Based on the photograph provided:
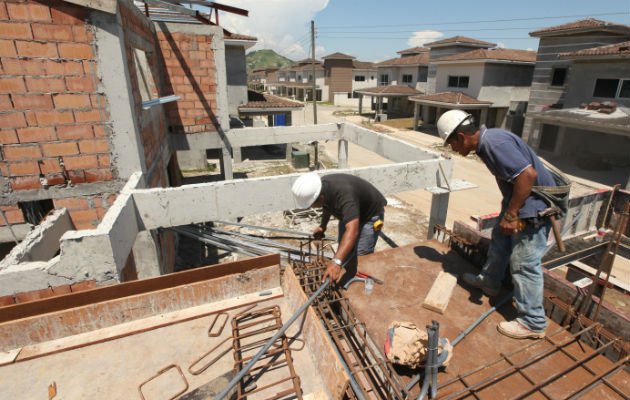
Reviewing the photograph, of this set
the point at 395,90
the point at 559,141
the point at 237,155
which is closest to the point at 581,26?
the point at 559,141

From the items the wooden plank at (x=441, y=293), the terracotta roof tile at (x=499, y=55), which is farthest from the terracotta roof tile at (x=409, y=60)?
the wooden plank at (x=441, y=293)

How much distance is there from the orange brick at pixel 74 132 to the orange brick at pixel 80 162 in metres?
0.25

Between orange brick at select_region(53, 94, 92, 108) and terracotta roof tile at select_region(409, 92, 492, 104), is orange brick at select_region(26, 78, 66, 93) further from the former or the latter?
terracotta roof tile at select_region(409, 92, 492, 104)

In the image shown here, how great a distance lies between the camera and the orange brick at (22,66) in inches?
141

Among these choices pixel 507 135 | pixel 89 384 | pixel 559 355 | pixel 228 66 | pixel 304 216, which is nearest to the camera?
pixel 89 384

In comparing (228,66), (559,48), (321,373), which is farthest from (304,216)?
(559,48)

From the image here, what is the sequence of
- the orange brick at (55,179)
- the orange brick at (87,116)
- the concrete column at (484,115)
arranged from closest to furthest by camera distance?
1. the orange brick at (87,116)
2. the orange brick at (55,179)
3. the concrete column at (484,115)

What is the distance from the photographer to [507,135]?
9.59 feet

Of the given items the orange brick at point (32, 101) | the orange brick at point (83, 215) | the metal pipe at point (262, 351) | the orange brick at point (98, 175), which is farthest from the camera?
the orange brick at point (83, 215)

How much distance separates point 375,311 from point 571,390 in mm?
1468

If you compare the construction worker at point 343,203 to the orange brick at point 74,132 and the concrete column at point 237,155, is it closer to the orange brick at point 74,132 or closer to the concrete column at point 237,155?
the orange brick at point 74,132

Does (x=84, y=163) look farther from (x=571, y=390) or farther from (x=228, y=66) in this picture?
(x=228, y=66)

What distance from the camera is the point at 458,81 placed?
24.6 m

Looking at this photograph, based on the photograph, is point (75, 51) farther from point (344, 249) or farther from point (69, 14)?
point (344, 249)
